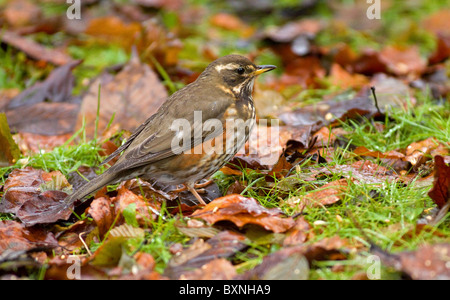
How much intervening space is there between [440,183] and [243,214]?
3.66 ft

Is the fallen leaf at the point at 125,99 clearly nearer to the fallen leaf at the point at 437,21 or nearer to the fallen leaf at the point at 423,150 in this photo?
the fallen leaf at the point at 423,150

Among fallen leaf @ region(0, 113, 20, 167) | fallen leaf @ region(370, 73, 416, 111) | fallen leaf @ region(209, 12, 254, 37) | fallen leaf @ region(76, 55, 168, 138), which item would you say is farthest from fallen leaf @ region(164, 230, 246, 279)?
fallen leaf @ region(209, 12, 254, 37)

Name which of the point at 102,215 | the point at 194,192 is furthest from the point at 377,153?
the point at 102,215

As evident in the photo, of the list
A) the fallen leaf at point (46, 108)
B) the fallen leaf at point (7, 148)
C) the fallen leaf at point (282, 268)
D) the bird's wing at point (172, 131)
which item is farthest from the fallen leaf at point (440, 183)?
the fallen leaf at point (46, 108)

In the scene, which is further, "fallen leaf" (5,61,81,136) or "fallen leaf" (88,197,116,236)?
"fallen leaf" (5,61,81,136)

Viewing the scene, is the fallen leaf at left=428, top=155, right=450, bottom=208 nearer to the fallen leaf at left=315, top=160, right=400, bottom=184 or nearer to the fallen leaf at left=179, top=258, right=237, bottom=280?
the fallen leaf at left=315, top=160, right=400, bottom=184

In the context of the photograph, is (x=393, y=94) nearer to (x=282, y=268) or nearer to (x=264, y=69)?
(x=264, y=69)

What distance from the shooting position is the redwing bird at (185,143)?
3.77m

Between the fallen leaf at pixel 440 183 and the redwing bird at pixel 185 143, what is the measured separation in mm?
1393

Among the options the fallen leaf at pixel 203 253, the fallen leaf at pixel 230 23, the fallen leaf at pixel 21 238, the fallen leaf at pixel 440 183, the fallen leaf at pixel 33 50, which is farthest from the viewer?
the fallen leaf at pixel 230 23

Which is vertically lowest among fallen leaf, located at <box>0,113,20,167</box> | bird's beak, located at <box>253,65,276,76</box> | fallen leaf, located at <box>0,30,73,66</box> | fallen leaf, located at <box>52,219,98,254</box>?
fallen leaf, located at <box>52,219,98,254</box>

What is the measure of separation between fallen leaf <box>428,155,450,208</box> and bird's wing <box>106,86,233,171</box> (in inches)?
59.2

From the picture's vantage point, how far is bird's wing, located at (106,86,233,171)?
3.76 m

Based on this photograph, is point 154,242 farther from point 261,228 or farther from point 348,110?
point 348,110
